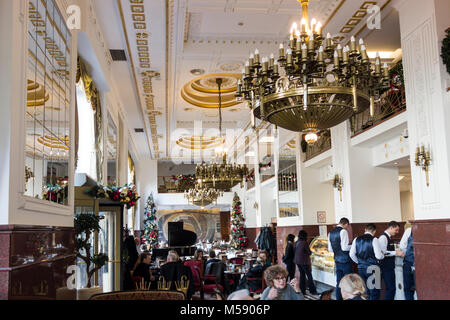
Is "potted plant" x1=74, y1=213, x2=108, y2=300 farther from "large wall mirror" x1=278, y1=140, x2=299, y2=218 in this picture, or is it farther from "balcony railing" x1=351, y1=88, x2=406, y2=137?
"large wall mirror" x1=278, y1=140, x2=299, y2=218

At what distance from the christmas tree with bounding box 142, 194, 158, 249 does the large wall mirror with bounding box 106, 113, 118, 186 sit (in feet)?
43.1

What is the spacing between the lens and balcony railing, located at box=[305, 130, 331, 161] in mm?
12441

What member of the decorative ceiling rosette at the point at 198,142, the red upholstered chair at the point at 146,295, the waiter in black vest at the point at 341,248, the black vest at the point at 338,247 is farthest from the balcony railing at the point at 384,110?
the decorative ceiling rosette at the point at 198,142

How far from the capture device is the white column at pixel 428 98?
6656 millimetres

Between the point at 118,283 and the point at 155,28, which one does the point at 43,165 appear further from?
the point at 155,28

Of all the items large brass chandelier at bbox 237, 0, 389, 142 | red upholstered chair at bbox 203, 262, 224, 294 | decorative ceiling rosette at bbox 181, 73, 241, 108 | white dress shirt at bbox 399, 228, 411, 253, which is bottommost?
red upholstered chair at bbox 203, 262, 224, 294

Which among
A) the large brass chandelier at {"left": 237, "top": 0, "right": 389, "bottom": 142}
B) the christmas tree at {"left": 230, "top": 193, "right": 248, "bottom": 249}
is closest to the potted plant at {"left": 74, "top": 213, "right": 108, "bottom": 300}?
the large brass chandelier at {"left": 237, "top": 0, "right": 389, "bottom": 142}

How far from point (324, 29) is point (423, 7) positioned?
2.17 metres

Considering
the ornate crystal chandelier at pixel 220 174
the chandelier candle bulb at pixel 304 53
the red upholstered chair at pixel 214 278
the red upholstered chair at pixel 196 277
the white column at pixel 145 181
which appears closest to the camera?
the chandelier candle bulb at pixel 304 53

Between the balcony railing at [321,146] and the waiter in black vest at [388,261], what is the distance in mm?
4419

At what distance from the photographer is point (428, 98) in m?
6.98

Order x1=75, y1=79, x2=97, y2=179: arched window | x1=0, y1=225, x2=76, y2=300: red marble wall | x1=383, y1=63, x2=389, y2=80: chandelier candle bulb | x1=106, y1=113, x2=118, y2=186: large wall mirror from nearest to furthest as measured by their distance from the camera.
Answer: x1=0, y1=225, x2=76, y2=300: red marble wall, x1=383, y1=63, x2=389, y2=80: chandelier candle bulb, x1=75, y1=79, x2=97, y2=179: arched window, x1=106, y1=113, x2=118, y2=186: large wall mirror

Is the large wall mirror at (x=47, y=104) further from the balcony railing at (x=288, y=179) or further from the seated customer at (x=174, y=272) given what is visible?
the balcony railing at (x=288, y=179)
